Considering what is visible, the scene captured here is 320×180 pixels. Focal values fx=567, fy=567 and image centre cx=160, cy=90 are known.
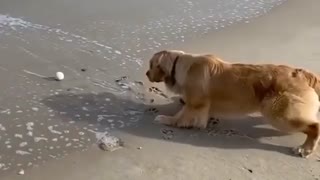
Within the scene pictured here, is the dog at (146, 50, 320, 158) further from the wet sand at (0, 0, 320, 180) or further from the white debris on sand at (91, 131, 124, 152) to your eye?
the white debris on sand at (91, 131, 124, 152)

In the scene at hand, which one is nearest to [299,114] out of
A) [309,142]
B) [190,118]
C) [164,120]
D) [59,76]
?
[309,142]

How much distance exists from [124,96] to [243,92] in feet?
3.72

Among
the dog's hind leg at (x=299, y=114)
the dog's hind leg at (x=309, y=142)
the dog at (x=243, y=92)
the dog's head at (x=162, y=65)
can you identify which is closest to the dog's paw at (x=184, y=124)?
the dog at (x=243, y=92)

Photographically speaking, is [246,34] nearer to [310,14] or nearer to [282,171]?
[310,14]

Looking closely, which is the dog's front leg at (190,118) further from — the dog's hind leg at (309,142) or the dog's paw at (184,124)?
the dog's hind leg at (309,142)

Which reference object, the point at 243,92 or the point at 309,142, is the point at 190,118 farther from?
the point at 309,142

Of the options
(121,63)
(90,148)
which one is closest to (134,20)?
(121,63)

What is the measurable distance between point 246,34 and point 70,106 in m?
2.74

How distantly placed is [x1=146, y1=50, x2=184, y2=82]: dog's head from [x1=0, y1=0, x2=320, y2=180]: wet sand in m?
0.25

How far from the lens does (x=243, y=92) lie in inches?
181

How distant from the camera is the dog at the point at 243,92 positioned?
4.38m

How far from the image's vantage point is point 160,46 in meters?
6.29

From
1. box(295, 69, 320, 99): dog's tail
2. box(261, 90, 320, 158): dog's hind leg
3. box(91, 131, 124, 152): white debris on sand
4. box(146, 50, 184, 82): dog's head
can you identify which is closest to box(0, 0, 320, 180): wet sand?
box(91, 131, 124, 152): white debris on sand

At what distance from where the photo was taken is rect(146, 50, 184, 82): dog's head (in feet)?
16.1
